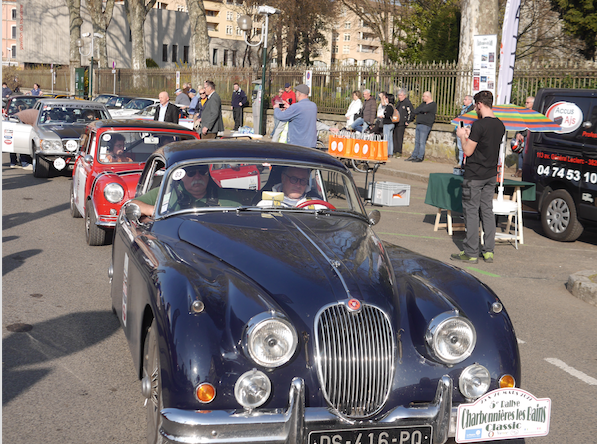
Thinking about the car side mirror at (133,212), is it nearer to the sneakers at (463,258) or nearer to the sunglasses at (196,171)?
the sunglasses at (196,171)

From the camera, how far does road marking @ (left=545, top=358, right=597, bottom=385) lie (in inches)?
203

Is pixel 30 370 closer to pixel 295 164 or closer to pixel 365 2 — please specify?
pixel 295 164

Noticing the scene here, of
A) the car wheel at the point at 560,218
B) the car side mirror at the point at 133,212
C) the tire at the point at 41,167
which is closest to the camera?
the car side mirror at the point at 133,212

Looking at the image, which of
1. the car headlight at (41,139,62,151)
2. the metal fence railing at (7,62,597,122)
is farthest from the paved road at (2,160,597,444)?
the metal fence railing at (7,62,597,122)

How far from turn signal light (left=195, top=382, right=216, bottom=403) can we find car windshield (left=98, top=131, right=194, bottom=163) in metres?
6.85

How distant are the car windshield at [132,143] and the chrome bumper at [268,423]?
22.8 ft

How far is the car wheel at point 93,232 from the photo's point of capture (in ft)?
28.6

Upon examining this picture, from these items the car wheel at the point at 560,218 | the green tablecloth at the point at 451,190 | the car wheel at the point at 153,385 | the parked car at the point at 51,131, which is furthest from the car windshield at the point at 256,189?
the parked car at the point at 51,131

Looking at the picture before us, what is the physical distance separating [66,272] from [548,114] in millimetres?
7602

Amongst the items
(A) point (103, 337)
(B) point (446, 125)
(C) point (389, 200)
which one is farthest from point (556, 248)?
(B) point (446, 125)

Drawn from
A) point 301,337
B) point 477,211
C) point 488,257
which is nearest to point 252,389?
point 301,337

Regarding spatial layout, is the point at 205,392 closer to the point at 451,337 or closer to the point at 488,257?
the point at 451,337

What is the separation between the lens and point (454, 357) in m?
3.51

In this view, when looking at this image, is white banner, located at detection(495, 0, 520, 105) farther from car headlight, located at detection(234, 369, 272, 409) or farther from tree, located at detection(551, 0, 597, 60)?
tree, located at detection(551, 0, 597, 60)
